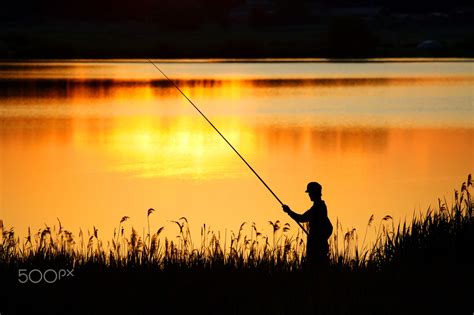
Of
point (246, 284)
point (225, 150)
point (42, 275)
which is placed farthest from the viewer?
point (225, 150)

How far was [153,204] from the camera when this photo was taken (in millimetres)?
12180

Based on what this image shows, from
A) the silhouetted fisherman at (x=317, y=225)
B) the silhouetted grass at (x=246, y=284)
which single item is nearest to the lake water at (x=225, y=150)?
the silhouetted grass at (x=246, y=284)

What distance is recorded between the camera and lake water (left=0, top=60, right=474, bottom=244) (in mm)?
12094

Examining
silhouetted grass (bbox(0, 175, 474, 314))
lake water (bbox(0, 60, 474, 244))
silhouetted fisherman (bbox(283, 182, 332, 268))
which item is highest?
lake water (bbox(0, 60, 474, 244))

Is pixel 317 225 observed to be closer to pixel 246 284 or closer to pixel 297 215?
pixel 297 215

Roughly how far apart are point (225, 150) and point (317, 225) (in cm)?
1135

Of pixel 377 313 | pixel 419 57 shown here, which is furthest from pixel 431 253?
pixel 419 57

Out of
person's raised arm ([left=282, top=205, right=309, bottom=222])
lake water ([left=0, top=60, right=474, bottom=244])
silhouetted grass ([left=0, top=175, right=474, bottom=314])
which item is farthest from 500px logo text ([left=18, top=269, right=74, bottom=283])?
lake water ([left=0, top=60, right=474, bottom=244])

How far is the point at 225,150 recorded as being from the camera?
58.3 feet

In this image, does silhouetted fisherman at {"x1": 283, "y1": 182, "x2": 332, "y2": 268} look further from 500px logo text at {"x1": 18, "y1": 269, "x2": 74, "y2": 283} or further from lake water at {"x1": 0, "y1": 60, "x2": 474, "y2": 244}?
lake water at {"x1": 0, "y1": 60, "x2": 474, "y2": 244}

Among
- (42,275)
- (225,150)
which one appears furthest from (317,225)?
(225,150)

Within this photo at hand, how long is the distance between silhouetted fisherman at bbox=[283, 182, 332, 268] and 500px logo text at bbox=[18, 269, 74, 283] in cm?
141
